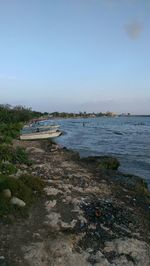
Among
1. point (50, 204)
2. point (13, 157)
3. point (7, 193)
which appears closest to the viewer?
point (7, 193)

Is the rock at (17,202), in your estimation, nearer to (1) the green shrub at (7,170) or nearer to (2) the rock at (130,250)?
(2) the rock at (130,250)

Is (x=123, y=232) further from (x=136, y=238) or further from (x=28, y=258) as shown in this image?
(x=28, y=258)

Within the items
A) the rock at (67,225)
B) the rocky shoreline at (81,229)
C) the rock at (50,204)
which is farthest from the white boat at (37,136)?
the rock at (67,225)

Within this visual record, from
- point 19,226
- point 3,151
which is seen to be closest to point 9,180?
point 19,226

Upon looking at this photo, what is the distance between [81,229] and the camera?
956cm

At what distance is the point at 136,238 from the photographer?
924 cm

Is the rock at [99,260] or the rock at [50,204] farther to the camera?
the rock at [50,204]

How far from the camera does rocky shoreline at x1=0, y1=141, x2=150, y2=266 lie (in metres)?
7.91

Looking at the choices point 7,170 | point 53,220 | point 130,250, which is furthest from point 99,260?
point 7,170

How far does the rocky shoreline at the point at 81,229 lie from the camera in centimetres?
791

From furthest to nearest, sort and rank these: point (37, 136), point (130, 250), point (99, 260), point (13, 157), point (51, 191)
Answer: point (37, 136), point (13, 157), point (51, 191), point (130, 250), point (99, 260)

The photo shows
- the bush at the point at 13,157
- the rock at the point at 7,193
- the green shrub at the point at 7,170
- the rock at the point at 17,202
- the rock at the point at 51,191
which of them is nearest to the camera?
the rock at the point at 17,202

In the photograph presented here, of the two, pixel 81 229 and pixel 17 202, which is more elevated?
pixel 17 202

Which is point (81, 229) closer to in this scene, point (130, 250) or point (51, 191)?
point (130, 250)
